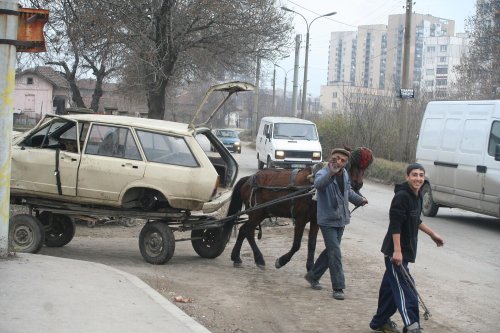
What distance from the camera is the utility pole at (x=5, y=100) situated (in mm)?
8422

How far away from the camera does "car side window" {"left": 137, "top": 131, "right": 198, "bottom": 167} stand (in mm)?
10180

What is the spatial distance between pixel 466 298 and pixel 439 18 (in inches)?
4044

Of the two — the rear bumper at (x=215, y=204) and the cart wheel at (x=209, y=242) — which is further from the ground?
the rear bumper at (x=215, y=204)

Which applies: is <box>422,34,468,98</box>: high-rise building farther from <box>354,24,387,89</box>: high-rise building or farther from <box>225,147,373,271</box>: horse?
<box>225,147,373,271</box>: horse

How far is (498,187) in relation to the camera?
1459 centimetres

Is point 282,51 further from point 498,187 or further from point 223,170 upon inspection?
point 223,170

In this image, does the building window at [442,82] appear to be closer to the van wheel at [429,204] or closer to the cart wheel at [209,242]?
the van wheel at [429,204]

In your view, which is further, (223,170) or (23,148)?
(223,170)

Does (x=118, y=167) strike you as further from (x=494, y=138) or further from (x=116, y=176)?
(x=494, y=138)

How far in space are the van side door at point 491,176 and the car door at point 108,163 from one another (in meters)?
8.03

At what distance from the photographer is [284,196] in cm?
977

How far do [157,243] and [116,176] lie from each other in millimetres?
1133

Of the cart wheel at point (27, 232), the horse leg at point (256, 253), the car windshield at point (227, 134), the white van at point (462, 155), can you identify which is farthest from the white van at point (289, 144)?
the cart wheel at point (27, 232)

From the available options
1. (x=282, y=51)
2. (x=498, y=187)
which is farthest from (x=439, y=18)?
(x=498, y=187)
